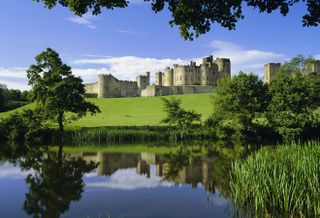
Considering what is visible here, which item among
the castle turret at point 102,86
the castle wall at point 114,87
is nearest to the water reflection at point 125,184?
the castle turret at point 102,86

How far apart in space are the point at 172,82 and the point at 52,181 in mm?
96811

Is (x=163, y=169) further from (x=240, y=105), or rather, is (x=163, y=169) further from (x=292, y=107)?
(x=292, y=107)

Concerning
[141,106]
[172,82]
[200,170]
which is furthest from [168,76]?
[200,170]

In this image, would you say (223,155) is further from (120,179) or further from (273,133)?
(273,133)

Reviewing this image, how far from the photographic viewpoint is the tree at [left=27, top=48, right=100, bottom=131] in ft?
118

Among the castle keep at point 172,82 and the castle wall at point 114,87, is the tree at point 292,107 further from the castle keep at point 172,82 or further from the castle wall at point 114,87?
the castle wall at point 114,87

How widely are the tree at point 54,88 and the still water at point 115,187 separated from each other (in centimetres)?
1212

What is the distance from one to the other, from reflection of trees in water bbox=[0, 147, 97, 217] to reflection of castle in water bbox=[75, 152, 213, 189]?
3.35 ft

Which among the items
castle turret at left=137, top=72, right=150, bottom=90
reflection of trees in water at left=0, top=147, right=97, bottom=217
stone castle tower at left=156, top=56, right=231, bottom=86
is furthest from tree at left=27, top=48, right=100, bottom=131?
stone castle tower at left=156, top=56, right=231, bottom=86

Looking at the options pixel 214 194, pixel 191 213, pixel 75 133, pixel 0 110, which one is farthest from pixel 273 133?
pixel 0 110

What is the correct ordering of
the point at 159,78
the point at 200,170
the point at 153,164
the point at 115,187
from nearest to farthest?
the point at 115,187 → the point at 200,170 → the point at 153,164 → the point at 159,78

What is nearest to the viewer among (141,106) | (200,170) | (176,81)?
(200,170)

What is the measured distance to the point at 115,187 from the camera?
15.9m

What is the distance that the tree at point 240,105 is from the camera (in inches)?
1438
